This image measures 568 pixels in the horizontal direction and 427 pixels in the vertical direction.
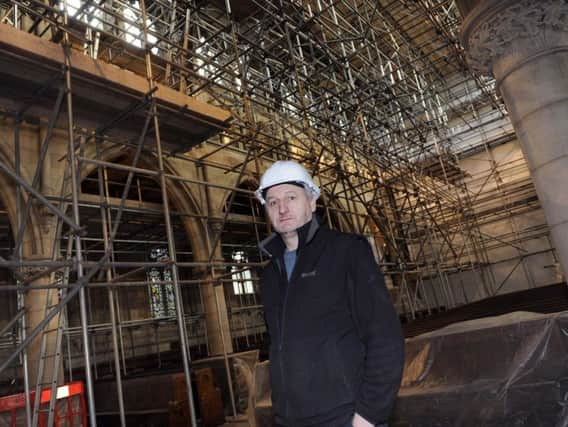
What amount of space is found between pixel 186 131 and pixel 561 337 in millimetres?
6890

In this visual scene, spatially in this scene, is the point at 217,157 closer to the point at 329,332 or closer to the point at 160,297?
the point at 160,297

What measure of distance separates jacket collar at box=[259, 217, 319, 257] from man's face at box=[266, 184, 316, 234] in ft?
0.10

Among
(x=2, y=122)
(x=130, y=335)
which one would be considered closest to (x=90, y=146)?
(x=2, y=122)

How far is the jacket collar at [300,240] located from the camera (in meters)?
2.04

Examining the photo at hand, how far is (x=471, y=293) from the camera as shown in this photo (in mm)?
20766

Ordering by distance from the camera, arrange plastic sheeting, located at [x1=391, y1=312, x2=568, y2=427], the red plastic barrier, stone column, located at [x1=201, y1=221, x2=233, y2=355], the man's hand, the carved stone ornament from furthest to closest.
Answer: stone column, located at [x1=201, y1=221, x2=233, y2=355] < the red plastic barrier < the carved stone ornament < plastic sheeting, located at [x1=391, y1=312, x2=568, y2=427] < the man's hand

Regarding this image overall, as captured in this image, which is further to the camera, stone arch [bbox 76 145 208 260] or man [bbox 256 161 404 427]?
stone arch [bbox 76 145 208 260]

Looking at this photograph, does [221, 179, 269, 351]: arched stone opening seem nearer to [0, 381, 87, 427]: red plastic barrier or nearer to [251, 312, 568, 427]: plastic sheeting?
[0, 381, 87, 427]: red plastic barrier

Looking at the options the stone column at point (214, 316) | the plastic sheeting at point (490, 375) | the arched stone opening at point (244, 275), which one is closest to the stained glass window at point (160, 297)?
the arched stone opening at point (244, 275)

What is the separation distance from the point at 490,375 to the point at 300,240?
2.87 meters

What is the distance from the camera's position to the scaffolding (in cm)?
664

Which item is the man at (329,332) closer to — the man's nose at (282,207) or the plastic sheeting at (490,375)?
the man's nose at (282,207)

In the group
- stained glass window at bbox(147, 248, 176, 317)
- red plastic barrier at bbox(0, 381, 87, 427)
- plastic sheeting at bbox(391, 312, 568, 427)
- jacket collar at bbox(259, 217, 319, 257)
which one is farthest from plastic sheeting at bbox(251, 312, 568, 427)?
stained glass window at bbox(147, 248, 176, 317)

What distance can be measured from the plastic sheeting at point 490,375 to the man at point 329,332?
2511 mm
